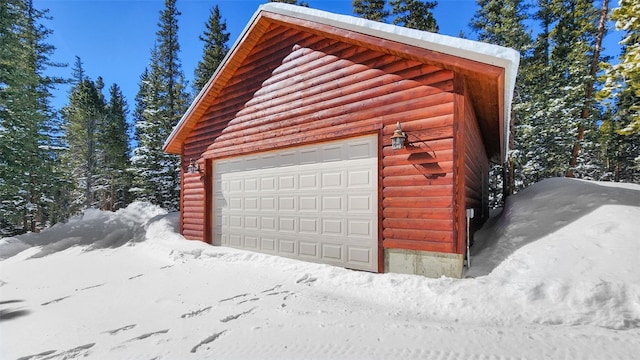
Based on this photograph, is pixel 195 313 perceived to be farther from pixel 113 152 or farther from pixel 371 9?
pixel 113 152

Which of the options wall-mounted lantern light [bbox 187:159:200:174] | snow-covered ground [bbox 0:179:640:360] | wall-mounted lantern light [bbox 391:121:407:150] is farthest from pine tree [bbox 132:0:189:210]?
wall-mounted lantern light [bbox 391:121:407:150]

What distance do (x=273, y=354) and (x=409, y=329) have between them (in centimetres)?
141

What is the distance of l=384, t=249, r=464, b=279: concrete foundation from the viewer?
13.5 ft

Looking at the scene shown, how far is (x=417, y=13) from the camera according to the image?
16.0m

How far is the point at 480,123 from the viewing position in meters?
7.37

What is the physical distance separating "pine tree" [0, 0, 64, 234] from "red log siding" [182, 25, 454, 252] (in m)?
8.67

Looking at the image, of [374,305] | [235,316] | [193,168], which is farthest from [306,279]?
[193,168]

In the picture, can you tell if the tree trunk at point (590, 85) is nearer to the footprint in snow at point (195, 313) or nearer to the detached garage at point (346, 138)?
the detached garage at point (346, 138)

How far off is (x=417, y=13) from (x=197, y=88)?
1525cm

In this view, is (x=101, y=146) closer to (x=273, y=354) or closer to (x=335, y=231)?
(x=335, y=231)

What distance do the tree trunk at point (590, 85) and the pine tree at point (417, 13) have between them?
23.2 feet

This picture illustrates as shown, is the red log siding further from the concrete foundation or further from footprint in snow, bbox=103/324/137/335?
footprint in snow, bbox=103/324/137/335

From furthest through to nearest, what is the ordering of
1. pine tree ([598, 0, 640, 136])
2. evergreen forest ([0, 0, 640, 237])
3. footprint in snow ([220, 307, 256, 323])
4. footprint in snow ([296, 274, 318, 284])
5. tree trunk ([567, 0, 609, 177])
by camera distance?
tree trunk ([567, 0, 609, 177]) → evergreen forest ([0, 0, 640, 237]) → pine tree ([598, 0, 640, 136]) → footprint in snow ([296, 274, 318, 284]) → footprint in snow ([220, 307, 256, 323])

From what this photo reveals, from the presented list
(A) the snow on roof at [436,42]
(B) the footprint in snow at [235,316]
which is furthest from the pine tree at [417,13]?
(B) the footprint in snow at [235,316]
